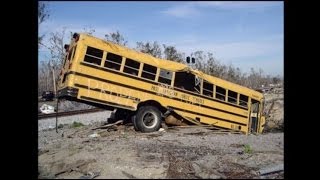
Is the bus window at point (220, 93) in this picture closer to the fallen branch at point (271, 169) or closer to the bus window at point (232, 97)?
the bus window at point (232, 97)

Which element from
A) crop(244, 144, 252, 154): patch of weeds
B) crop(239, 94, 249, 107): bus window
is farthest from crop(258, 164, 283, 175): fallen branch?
crop(239, 94, 249, 107): bus window

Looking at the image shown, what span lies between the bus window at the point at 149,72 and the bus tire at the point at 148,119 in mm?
1067

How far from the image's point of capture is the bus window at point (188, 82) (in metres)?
13.6

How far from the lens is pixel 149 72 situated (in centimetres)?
1269

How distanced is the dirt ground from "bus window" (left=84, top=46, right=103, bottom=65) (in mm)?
2556

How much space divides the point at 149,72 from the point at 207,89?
267cm

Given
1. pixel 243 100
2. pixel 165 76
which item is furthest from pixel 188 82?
pixel 243 100

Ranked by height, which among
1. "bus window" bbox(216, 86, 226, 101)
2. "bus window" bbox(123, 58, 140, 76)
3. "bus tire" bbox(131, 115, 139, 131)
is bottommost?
"bus tire" bbox(131, 115, 139, 131)

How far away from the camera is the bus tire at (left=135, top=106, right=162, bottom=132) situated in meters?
12.4

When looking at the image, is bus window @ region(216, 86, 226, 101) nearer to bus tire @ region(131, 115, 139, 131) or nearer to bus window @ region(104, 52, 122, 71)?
bus tire @ region(131, 115, 139, 131)

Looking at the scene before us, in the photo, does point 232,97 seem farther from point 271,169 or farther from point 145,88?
point 271,169
